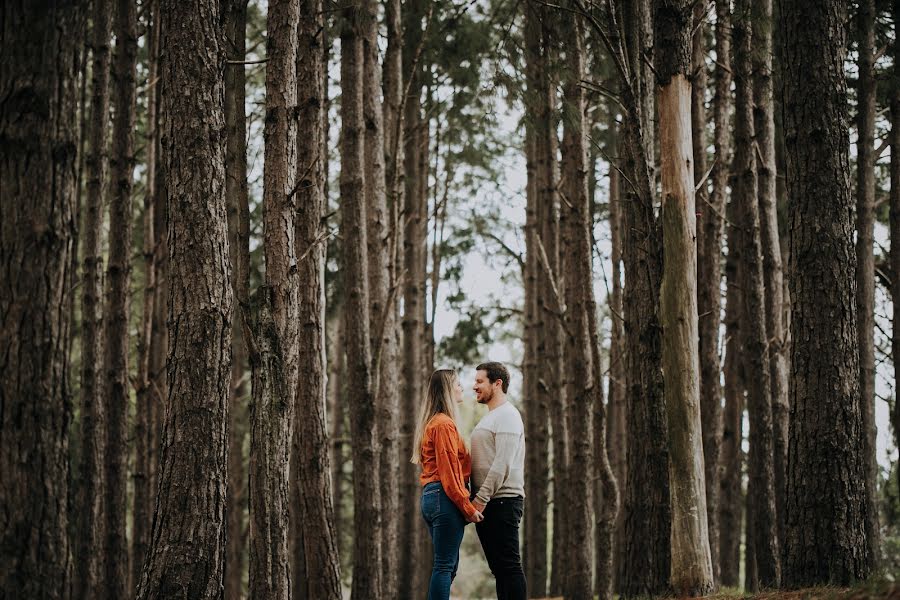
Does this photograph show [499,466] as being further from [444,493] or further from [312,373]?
[312,373]

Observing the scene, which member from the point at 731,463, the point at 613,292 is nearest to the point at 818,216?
the point at 731,463

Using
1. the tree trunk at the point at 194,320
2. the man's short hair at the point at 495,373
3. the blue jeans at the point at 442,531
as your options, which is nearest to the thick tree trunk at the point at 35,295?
the tree trunk at the point at 194,320

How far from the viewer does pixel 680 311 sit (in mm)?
6973

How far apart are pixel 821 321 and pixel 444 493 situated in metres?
2.92

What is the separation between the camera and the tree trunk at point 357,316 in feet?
31.8

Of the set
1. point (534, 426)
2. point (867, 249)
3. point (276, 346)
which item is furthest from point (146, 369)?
point (867, 249)

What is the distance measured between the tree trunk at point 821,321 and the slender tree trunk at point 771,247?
5.43 meters

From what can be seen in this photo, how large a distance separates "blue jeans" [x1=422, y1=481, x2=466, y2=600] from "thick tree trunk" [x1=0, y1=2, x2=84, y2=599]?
243 cm

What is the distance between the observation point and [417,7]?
10.5m

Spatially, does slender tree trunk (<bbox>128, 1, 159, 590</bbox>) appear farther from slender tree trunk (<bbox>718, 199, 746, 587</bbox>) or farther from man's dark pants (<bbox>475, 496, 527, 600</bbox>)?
slender tree trunk (<bbox>718, 199, 746, 587</bbox>)

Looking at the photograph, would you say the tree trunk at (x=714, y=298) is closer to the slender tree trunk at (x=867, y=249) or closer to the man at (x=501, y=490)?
the slender tree trunk at (x=867, y=249)

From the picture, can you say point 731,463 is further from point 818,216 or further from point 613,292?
point 818,216

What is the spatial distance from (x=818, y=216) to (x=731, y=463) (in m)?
7.85

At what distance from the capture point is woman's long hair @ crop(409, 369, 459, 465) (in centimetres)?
649
